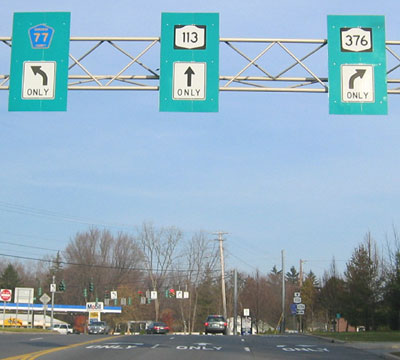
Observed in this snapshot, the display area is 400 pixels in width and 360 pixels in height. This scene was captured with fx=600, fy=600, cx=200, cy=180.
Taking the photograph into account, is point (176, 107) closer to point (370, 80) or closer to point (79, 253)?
point (370, 80)

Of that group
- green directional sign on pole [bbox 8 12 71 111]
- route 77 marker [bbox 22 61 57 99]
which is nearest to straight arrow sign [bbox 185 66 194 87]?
green directional sign on pole [bbox 8 12 71 111]

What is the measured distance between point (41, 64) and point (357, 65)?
28.0 ft

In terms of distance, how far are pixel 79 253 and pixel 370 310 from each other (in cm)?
5734

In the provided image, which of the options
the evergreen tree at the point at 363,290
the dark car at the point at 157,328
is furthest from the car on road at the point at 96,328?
the evergreen tree at the point at 363,290

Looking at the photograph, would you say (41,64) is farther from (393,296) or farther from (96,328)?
(96,328)

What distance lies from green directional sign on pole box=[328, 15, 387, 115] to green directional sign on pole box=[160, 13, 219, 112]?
10.4ft

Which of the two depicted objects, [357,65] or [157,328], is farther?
[157,328]

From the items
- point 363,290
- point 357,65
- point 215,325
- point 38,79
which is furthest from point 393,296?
point 38,79

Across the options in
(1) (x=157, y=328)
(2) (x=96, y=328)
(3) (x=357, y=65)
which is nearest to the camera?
(3) (x=357, y=65)

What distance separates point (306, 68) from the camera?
16.6 meters

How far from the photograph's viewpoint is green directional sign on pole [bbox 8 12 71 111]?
638 inches

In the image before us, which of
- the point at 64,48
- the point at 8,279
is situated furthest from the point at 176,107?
the point at 8,279

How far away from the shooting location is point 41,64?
16.3 meters

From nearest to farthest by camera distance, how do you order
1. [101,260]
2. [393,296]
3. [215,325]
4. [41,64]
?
[41,64] → [393,296] → [215,325] → [101,260]
